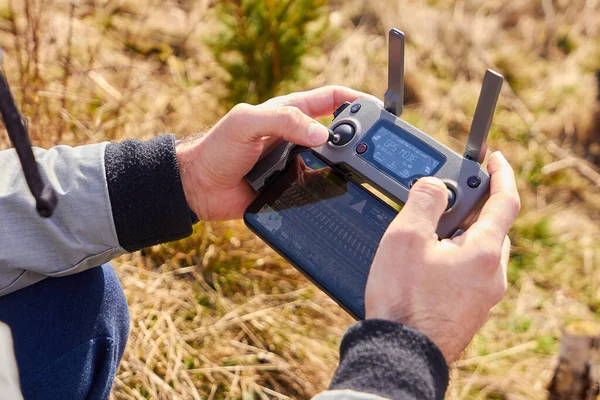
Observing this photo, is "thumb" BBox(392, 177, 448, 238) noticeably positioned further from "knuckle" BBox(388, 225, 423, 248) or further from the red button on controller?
the red button on controller

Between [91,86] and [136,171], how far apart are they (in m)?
1.35

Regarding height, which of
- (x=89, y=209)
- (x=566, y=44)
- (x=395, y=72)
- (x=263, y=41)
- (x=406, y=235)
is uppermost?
(x=566, y=44)

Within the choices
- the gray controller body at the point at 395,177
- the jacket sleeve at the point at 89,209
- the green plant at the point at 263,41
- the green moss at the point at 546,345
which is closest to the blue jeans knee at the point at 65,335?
the jacket sleeve at the point at 89,209

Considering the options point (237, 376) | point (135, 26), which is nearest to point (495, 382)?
point (237, 376)

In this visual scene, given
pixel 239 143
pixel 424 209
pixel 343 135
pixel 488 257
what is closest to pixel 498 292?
pixel 488 257

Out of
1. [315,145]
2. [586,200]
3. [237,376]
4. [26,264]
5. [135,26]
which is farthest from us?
[135,26]

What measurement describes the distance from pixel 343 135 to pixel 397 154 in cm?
12

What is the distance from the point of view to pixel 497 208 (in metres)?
1.02

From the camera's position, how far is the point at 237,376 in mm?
1672

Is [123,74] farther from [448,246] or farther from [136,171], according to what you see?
[448,246]

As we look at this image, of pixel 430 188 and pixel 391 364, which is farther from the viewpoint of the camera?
pixel 430 188

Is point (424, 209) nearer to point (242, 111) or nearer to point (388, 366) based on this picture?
point (388, 366)

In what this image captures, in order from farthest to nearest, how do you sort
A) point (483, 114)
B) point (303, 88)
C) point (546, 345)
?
point (303, 88), point (546, 345), point (483, 114)

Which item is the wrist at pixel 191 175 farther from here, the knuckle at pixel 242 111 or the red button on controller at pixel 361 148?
the red button on controller at pixel 361 148
